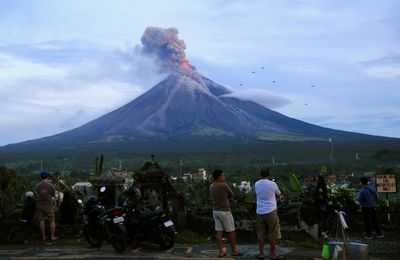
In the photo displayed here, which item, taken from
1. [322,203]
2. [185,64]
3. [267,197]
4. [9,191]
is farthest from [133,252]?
[185,64]

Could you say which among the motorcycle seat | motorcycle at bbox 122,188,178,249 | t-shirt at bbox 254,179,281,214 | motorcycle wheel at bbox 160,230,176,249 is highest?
t-shirt at bbox 254,179,281,214

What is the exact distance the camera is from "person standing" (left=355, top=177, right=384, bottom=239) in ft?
42.9

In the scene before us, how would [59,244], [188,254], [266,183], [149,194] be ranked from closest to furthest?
[266,183], [188,254], [59,244], [149,194]

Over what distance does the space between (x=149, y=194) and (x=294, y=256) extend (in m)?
4.07

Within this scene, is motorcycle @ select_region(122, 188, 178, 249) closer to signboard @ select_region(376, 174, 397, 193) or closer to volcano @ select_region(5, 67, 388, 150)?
signboard @ select_region(376, 174, 397, 193)

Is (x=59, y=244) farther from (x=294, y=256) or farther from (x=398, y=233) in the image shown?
(x=398, y=233)

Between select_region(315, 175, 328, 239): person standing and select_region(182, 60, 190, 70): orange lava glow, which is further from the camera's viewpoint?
select_region(182, 60, 190, 70): orange lava glow

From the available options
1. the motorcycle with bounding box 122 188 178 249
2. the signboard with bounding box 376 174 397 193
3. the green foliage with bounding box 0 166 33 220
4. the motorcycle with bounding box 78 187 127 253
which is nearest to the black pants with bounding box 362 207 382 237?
the signboard with bounding box 376 174 397 193

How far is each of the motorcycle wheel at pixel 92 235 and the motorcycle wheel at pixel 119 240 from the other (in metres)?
0.83

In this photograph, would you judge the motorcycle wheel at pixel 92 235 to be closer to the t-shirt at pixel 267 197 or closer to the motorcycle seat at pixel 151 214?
the motorcycle seat at pixel 151 214

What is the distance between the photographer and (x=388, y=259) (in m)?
10.2

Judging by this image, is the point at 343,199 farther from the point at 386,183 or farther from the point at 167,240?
the point at 167,240

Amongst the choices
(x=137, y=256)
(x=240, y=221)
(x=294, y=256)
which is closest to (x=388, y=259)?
(x=294, y=256)

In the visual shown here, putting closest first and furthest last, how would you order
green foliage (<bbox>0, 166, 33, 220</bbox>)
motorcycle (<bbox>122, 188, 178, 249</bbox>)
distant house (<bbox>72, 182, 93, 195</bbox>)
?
motorcycle (<bbox>122, 188, 178, 249</bbox>) < green foliage (<bbox>0, 166, 33, 220</bbox>) < distant house (<bbox>72, 182, 93, 195</bbox>)
